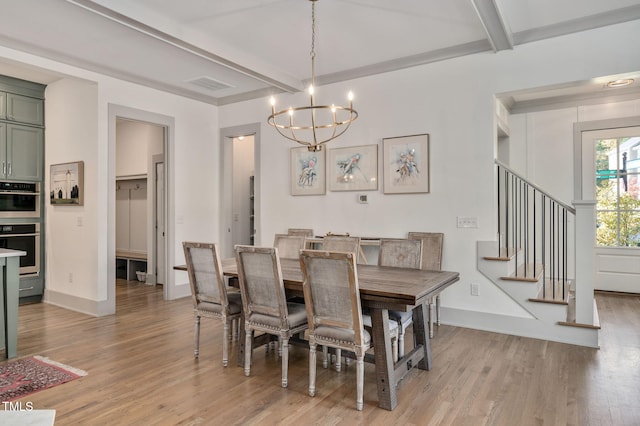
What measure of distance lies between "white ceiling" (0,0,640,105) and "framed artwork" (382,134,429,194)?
2.83ft

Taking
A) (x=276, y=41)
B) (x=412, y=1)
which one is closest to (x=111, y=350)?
(x=276, y=41)

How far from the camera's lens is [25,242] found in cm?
523

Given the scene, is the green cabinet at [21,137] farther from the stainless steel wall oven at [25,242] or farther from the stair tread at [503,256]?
the stair tread at [503,256]

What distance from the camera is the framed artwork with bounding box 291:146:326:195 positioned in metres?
5.28

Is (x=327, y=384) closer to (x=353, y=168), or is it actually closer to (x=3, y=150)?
(x=353, y=168)

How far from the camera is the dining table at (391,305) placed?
2434 millimetres

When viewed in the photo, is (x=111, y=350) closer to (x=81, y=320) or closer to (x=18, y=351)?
(x=18, y=351)

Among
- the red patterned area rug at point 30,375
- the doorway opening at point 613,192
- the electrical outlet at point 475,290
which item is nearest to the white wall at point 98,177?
the red patterned area rug at point 30,375

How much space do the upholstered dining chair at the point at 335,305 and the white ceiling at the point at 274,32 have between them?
2.19m

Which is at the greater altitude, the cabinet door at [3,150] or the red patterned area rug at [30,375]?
the cabinet door at [3,150]

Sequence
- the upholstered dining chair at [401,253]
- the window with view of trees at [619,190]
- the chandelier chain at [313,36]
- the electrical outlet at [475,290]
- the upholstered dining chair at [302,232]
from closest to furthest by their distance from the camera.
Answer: the chandelier chain at [313,36], the upholstered dining chair at [401,253], the electrical outlet at [475,290], the upholstered dining chair at [302,232], the window with view of trees at [619,190]

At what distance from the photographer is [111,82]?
488 centimetres

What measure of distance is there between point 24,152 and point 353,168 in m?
4.26

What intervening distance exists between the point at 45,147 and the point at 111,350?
11.2 feet
